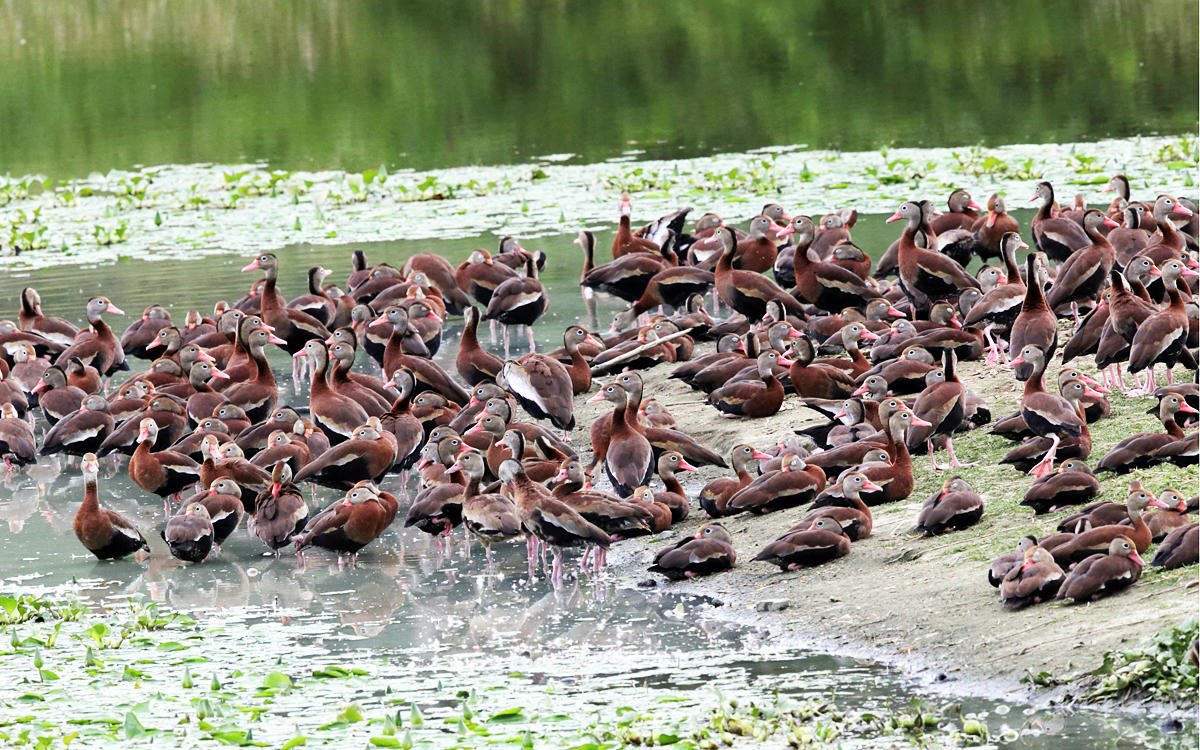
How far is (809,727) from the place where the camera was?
712 centimetres

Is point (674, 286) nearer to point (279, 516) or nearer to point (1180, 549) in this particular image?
point (279, 516)

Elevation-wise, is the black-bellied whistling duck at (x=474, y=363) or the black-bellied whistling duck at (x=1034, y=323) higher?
the black-bellied whistling duck at (x=1034, y=323)

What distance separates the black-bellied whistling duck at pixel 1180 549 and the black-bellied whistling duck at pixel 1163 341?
3439 mm

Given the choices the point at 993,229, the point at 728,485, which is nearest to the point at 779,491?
the point at 728,485

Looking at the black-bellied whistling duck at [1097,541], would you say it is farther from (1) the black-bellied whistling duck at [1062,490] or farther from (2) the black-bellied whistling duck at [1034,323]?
(2) the black-bellied whistling duck at [1034,323]

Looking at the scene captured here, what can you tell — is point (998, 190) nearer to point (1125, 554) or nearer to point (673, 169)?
point (673, 169)

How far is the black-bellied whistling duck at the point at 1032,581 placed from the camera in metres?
8.05

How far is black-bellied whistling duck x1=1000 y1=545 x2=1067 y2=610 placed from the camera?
26.4 ft

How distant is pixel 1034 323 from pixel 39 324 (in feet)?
30.8

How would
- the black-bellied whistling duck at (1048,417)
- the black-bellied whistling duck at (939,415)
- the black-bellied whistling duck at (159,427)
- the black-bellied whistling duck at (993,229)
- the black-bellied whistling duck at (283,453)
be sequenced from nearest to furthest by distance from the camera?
the black-bellied whistling duck at (1048,417) < the black-bellied whistling duck at (939,415) < the black-bellied whistling duck at (283,453) < the black-bellied whistling duck at (159,427) < the black-bellied whistling duck at (993,229)

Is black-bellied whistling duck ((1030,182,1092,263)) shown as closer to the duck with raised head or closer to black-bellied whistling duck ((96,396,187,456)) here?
the duck with raised head

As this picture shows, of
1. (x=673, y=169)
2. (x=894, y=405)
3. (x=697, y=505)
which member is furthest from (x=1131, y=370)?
(x=673, y=169)

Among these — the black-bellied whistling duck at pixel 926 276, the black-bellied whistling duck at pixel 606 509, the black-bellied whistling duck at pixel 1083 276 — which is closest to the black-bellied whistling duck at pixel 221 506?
the black-bellied whistling duck at pixel 606 509

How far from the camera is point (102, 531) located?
34.9 feet
